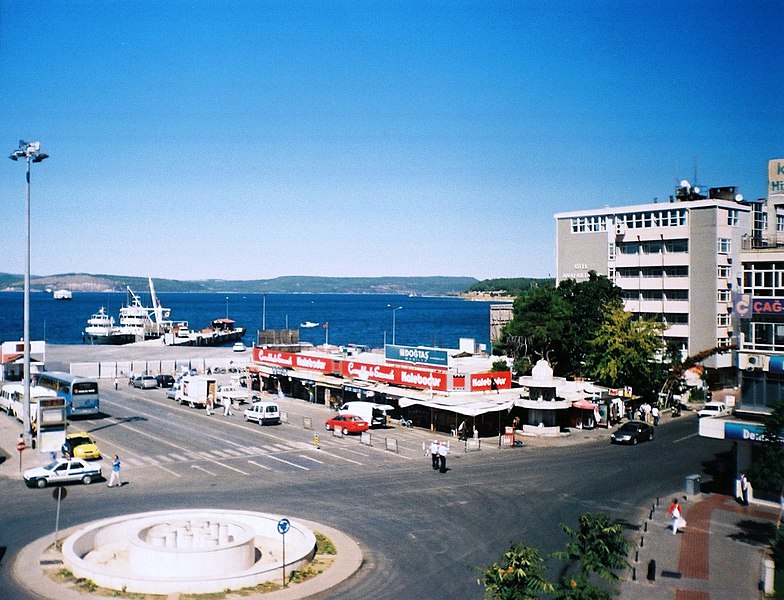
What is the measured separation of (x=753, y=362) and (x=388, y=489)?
1622cm

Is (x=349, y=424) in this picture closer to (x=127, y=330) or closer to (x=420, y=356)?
(x=420, y=356)

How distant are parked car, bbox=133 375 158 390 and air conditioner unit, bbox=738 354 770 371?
2173 inches

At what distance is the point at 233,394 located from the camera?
63.4m

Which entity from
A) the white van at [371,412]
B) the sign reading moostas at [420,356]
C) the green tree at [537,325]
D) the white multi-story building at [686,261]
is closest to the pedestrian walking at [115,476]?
the white van at [371,412]

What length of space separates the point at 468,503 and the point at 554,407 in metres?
19.3

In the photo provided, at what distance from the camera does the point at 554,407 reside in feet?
164

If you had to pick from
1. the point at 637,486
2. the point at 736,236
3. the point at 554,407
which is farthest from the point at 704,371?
the point at 637,486

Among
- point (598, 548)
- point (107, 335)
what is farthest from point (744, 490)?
point (107, 335)

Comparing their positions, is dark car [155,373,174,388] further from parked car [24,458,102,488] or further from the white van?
parked car [24,458,102,488]

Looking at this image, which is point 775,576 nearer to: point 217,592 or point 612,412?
point 217,592

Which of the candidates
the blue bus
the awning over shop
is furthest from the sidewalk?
the blue bus

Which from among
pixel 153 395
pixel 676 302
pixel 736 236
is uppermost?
pixel 736 236

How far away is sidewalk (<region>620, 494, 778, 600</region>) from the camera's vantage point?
22.7 m

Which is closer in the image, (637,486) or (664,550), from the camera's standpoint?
(664,550)
